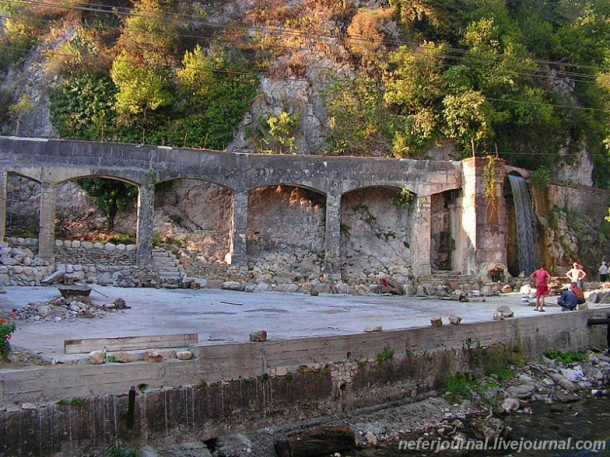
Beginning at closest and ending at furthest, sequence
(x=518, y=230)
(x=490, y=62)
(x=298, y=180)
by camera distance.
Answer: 1. (x=298, y=180)
2. (x=518, y=230)
3. (x=490, y=62)

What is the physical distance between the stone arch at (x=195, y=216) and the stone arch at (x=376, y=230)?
4.85 m

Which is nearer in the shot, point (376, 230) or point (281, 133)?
point (376, 230)

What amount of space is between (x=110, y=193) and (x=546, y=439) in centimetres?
1865

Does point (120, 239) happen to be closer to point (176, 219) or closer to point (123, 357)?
point (176, 219)

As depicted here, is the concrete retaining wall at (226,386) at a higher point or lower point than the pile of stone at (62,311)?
lower

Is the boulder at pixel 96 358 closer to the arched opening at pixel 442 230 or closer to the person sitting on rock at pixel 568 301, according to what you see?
the person sitting on rock at pixel 568 301

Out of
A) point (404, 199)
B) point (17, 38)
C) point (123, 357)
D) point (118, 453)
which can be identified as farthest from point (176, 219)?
point (118, 453)

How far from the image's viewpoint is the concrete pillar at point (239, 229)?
20312 millimetres

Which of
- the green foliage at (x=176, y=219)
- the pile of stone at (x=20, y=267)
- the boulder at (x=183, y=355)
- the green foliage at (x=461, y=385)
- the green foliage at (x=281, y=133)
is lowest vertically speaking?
the green foliage at (x=461, y=385)

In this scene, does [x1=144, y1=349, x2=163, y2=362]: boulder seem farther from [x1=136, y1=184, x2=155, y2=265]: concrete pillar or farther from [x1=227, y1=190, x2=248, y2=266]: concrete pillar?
[x1=227, y1=190, x2=248, y2=266]: concrete pillar

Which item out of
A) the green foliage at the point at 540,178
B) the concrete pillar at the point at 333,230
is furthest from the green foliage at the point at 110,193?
the green foliage at the point at 540,178

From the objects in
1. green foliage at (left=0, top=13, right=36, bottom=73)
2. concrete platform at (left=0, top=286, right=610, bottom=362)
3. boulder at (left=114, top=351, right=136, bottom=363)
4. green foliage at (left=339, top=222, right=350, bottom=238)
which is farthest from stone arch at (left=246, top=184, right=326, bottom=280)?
green foliage at (left=0, top=13, right=36, bottom=73)

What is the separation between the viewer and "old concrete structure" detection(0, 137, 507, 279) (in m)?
18.9

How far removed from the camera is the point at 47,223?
1883cm
